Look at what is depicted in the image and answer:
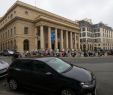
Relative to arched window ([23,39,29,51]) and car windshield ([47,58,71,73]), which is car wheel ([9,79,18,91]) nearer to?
car windshield ([47,58,71,73])

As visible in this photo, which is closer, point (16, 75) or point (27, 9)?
point (16, 75)

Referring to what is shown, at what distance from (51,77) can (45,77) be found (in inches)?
13.7

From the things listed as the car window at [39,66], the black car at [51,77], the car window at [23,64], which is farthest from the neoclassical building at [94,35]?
Result: the car window at [39,66]

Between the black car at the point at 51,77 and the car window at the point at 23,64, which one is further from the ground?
the car window at the point at 23,64

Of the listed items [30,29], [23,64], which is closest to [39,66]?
[23,64]

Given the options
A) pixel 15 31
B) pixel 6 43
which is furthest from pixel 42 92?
pixel 6 43

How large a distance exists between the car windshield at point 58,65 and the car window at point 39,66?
249 mm

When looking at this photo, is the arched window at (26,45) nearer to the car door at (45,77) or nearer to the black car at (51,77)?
Result: the black car at (51,77)

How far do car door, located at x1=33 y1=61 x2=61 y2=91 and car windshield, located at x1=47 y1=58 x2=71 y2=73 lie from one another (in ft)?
0.76

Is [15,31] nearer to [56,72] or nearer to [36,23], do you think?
[36,23]

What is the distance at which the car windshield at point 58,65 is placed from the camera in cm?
927

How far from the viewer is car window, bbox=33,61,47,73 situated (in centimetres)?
944

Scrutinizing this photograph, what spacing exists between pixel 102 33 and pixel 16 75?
128 m

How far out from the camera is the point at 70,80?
27.3ft
